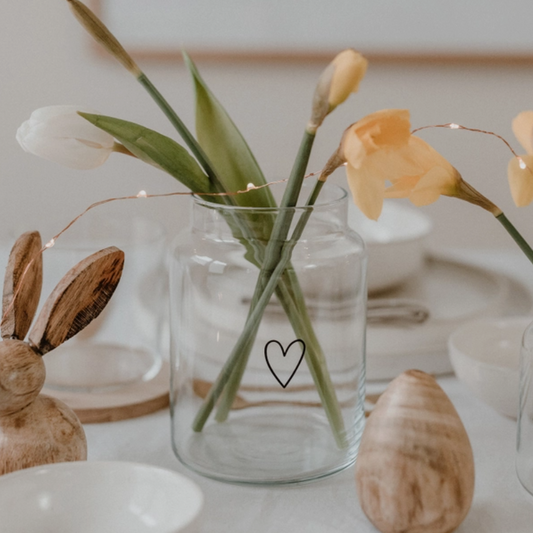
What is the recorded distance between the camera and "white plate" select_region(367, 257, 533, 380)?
63 cm

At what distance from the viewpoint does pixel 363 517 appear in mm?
437

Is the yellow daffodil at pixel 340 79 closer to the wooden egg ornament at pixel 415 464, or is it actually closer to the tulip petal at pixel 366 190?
the tulip petal at pixel 366 190

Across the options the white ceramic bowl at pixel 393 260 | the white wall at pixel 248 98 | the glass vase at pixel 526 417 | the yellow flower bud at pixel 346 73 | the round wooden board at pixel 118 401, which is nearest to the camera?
the yellow flower bud at pixel 346 73

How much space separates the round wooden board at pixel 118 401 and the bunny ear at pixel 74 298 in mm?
153

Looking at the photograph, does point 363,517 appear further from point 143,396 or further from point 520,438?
point 143,396

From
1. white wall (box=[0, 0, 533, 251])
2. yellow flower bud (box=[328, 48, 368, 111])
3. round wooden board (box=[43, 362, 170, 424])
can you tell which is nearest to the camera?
yellow flower bud (box=[328, 48, 368, 111])

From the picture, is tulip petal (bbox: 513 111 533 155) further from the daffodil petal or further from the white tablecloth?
the white tablecloth

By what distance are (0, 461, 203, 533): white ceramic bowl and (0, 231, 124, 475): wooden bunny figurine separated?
37 millimetres

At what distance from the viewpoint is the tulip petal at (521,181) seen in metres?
0.43

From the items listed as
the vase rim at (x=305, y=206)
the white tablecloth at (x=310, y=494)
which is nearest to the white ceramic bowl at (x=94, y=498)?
the white tablecloth at (x=310, y=494)

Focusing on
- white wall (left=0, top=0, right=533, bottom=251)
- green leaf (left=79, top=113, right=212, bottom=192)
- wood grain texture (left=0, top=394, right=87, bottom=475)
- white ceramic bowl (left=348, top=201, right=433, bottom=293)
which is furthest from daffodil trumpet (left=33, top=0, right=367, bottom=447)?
white wall (left=0, top=0, right=533, bottom=251)

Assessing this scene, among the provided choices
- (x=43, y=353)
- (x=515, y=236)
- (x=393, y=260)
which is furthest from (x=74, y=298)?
(x=393, y=260)

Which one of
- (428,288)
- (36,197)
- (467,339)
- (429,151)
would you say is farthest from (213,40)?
(429,151)

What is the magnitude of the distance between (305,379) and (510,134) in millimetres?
1032
